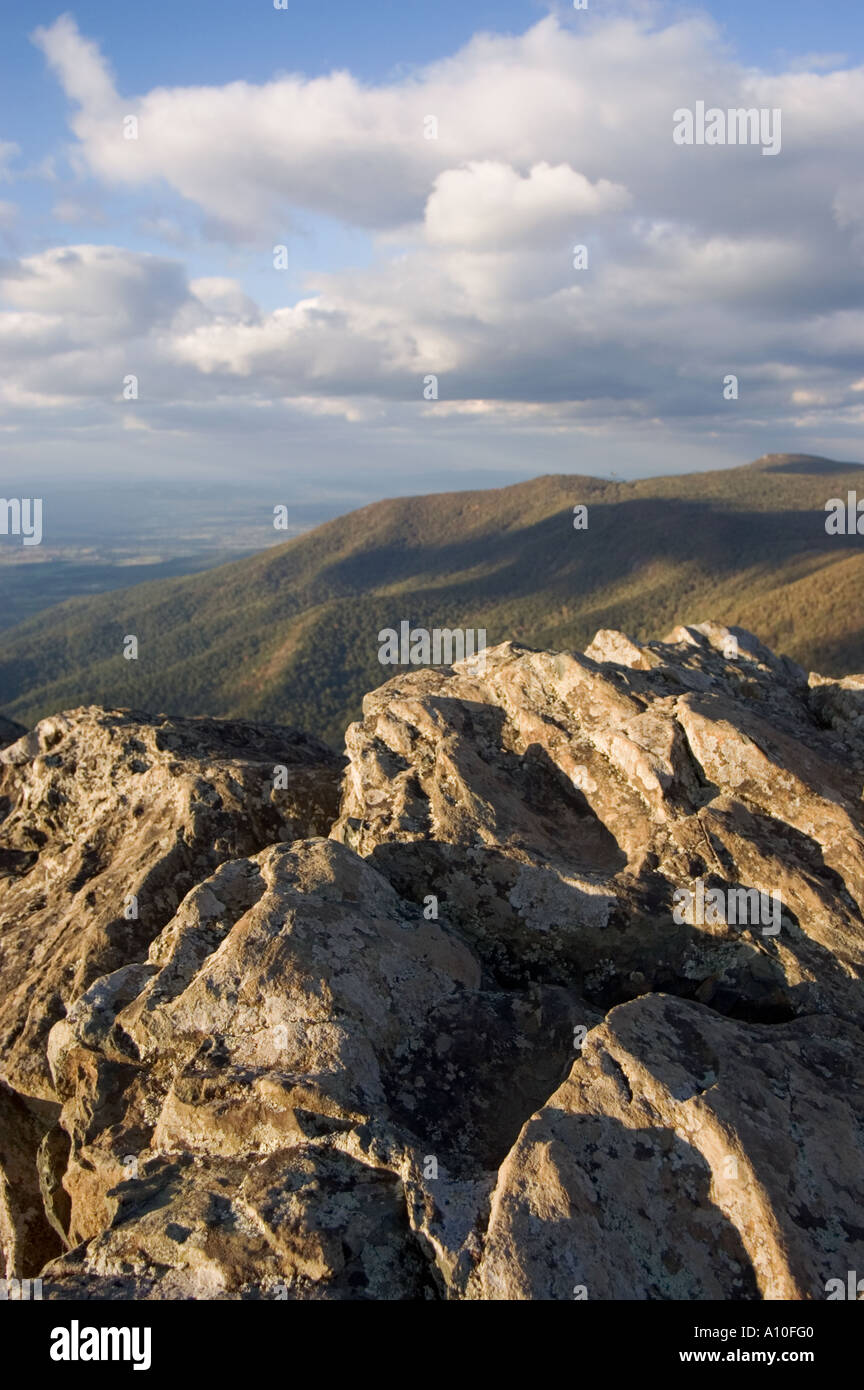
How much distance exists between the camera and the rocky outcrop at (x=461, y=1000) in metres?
8.71

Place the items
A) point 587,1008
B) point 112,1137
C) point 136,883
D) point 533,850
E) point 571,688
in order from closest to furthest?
point 112,1137, point 587,1008, point 533,850, point 136,883, point 571,688

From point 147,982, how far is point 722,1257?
923 cm

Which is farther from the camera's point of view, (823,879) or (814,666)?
(814,666)

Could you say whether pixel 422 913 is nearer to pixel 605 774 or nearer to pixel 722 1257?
pixel 605 774

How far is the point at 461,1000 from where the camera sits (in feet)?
39.9

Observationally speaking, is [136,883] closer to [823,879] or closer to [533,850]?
[533,850]

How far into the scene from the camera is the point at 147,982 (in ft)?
41.9

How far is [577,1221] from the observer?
336 inches

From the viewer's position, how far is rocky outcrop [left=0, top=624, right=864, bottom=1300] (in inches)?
343

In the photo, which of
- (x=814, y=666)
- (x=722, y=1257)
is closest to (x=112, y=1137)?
(x=722, y=1257)
